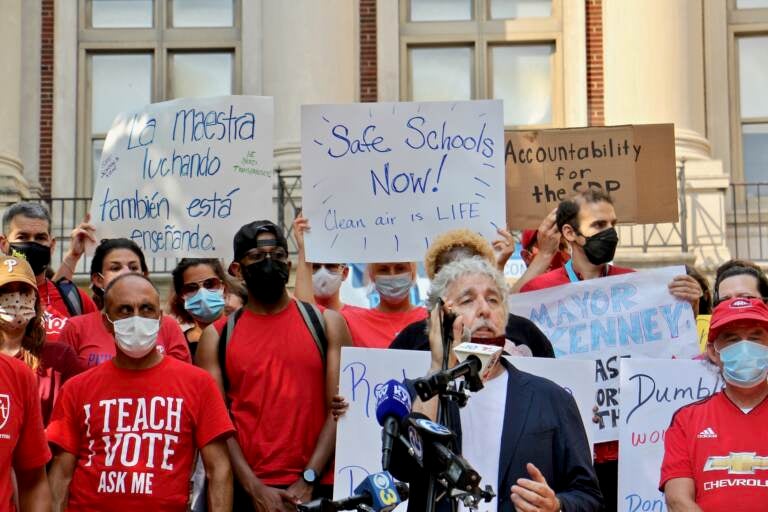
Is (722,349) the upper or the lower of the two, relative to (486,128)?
lower

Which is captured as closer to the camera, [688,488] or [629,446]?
[688,488]

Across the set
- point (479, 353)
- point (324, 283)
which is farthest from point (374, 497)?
point (324, 283)

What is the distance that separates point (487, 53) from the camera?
16312 millimetres

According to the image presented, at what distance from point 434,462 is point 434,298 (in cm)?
159

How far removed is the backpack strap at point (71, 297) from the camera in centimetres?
680

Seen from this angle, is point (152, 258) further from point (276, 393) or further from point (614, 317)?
point (276, 393)

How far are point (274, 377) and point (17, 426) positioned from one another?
1370 mm

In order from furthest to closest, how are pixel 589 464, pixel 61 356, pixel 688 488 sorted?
pixel 61 356, pixel 688 488, pixel 589 464

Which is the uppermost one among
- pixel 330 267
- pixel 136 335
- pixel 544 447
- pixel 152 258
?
pixel 152 258

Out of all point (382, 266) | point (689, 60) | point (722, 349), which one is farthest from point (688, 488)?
point (689, 60)

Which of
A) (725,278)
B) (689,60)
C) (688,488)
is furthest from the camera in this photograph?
(689,60)

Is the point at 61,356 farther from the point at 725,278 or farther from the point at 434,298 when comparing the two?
the point at 725,278

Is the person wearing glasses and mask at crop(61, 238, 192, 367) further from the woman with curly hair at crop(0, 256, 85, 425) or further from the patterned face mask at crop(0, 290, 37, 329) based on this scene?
the patterned face mask at crop(0, 290, 37, 329)

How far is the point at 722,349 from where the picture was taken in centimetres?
502
